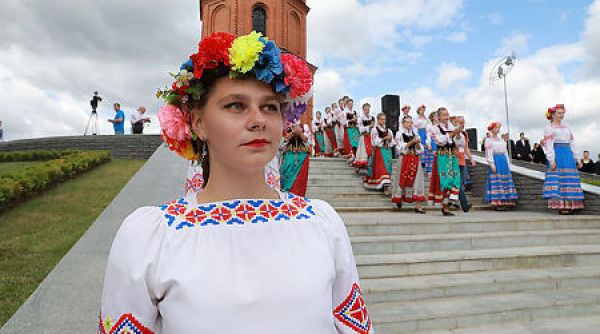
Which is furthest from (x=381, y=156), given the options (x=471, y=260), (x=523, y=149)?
(x=523, y=149)

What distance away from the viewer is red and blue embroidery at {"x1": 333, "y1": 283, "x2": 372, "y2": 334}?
147cm

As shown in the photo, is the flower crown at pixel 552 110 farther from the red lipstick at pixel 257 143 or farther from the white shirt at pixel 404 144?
the red lipstick at pixel 257 143

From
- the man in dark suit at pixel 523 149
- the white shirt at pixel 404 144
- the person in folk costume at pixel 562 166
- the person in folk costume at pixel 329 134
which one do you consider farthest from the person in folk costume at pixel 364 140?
the man in dark suit at pixel 523 149

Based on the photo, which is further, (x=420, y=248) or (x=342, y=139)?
(x=342, y=139)

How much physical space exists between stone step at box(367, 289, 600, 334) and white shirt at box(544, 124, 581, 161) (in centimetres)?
428

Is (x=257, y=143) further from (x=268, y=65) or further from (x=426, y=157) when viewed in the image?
(x=426, y=157)

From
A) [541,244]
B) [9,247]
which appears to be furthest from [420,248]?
[9,247]

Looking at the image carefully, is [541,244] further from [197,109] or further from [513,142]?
[513,142]

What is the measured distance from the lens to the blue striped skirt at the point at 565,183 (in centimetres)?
856

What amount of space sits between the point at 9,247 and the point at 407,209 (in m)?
7.39

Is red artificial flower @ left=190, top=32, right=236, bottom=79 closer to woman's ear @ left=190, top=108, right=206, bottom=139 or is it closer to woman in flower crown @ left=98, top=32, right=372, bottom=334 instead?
woman in flower crown @ left=98, top=32, right=372, bottom=334

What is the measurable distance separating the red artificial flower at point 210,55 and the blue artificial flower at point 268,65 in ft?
0.39

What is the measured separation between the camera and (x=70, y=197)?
821cm

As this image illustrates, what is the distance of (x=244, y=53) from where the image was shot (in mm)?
1458
